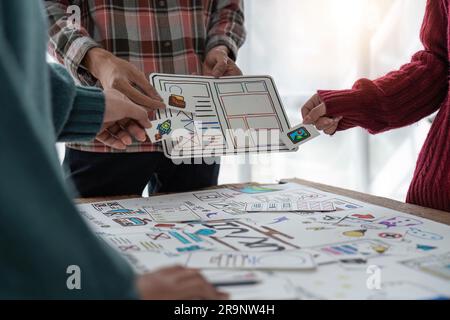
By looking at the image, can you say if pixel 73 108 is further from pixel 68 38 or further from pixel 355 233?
pixel 355 233

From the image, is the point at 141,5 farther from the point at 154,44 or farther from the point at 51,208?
the point at 51,208

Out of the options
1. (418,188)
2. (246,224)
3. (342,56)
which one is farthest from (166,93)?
(342,56)

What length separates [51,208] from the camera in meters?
0.34

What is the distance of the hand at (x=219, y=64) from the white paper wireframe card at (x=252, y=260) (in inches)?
21.0

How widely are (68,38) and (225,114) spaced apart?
341 millimetres

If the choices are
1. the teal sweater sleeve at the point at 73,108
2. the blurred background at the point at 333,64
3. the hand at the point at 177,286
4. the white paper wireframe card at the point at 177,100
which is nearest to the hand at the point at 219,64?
the white paper wireframe card at the point at 177,100

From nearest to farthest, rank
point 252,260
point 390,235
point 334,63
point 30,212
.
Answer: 1. point 30,212
2. point 252,260
3. point 390,235
4. point 334,63

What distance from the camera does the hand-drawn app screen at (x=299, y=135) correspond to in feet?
3.14

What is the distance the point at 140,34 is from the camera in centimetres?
106

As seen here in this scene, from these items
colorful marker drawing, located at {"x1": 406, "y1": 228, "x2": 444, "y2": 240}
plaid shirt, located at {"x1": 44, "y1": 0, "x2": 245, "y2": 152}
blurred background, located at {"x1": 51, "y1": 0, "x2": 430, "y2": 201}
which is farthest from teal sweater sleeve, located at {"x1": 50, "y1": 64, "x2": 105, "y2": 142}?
blurred background, located at {"x1": 51, "y1": 0, "x2": 430, "y2": 201}

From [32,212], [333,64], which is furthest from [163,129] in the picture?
[333,64]

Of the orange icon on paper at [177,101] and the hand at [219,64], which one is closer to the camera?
the orange icon on paper at [177,101]

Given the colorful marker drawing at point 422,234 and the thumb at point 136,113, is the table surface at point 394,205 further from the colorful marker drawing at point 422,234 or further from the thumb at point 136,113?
the thumb at point 136,113

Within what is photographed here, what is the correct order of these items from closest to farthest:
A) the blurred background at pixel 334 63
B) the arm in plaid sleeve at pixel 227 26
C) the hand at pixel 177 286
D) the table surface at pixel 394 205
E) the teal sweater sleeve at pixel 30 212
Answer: the teal sweater sleeve at pixel 30 212
the hand at pixel 177 286
the table surface at pixel 394 205
the arm in plaid sleeve at pixel 227 26
the blurred background at pixel 334 63
